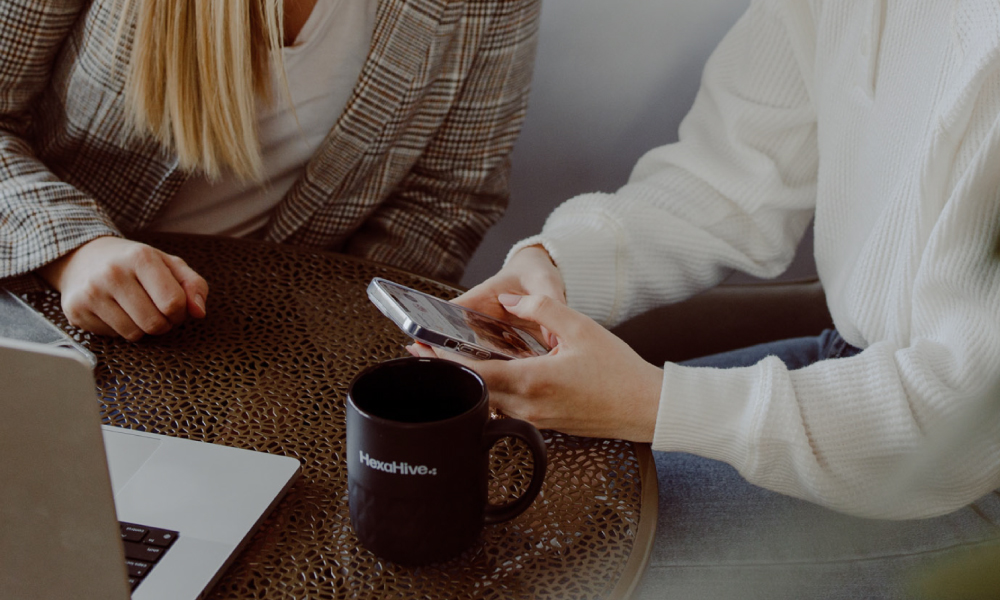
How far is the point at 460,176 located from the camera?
3.40 ft

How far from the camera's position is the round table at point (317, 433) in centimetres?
48

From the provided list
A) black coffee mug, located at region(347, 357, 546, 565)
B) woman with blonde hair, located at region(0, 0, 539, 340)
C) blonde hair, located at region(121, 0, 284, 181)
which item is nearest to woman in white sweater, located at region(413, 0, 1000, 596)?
black coffee mug, located at region(347, 357, 546, 565)

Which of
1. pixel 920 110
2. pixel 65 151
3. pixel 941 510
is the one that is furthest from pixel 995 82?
pixel 65 151

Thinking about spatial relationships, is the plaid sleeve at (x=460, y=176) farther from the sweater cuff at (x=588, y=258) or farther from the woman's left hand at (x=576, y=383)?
the woman's left hand at (x=576, y=383)

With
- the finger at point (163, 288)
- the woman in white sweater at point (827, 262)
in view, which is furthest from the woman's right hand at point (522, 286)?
the finger at point (163, 288)

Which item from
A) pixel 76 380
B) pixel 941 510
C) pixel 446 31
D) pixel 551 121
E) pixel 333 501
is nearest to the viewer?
pixel 76 380

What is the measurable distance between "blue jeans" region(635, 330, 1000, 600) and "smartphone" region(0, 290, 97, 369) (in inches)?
19.4

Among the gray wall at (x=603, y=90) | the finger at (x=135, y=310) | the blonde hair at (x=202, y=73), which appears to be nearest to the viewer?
the finger at (x=135, y=310)

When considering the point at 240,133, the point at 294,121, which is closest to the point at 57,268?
the point at 240,133

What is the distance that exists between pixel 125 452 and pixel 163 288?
0.18 meters

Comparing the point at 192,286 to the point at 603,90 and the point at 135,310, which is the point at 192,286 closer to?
the point at 135,310

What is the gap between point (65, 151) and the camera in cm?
93

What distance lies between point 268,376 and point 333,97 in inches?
17.5

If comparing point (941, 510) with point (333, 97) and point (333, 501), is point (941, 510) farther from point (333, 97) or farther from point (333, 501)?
point (333, 97)
